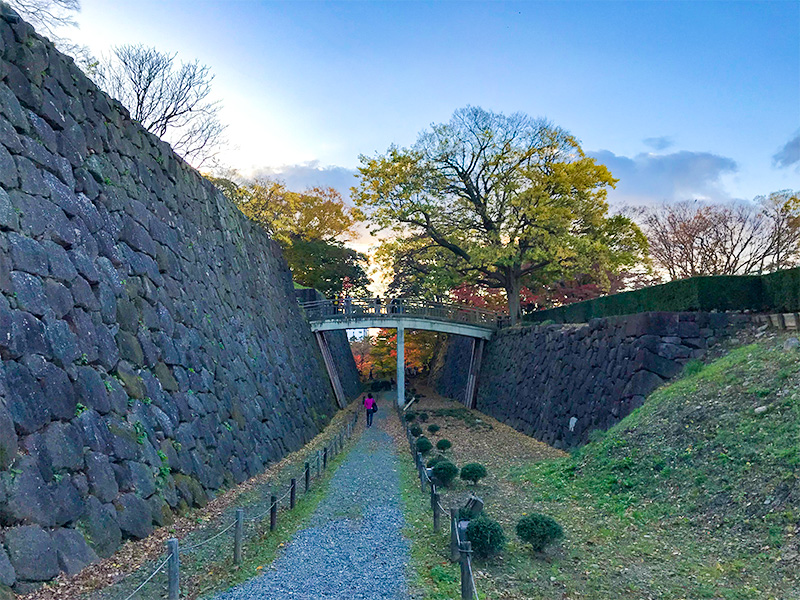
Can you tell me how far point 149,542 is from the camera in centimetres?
716

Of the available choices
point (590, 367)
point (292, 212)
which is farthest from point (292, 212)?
point (590, 367)

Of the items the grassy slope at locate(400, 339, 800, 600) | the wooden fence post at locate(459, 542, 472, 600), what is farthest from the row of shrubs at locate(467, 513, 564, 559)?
the wooden fence post at locate(459, 542, 472, 600)

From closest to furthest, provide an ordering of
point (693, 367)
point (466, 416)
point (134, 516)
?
point (134, 516)
point (693, 367)
point (466, 416)

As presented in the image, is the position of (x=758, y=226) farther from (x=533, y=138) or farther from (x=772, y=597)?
(x=772, y=597)

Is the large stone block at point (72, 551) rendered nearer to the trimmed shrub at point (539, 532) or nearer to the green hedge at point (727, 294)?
the trimmed shrub at point (539, 532)

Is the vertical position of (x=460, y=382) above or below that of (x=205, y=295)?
below

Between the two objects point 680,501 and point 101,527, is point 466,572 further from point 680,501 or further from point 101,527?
point 101,527

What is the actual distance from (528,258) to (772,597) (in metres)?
20.7

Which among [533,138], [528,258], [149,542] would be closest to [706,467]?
[149,542]

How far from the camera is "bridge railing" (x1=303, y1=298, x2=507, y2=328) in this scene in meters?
28.7

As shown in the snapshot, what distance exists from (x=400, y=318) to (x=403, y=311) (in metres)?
0.62

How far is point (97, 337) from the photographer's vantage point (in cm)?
779

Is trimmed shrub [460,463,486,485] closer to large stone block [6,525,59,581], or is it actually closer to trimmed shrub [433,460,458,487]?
trimmed shrub [433,460,458,487]

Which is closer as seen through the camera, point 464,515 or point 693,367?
point 464,515
